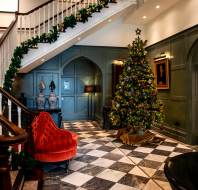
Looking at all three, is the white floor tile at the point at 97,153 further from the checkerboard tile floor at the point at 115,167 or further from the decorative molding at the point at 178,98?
the decorative molding at the point at 178,98

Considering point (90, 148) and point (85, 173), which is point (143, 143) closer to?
point (90, 148)

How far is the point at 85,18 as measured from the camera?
563cm

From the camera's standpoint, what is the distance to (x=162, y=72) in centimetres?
642

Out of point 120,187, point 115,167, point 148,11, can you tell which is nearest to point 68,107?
point 148,11

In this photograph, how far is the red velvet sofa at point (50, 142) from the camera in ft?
11.2

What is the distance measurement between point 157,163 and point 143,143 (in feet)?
4.41

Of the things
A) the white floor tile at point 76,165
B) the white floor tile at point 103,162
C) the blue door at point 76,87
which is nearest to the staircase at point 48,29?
the white floor tile at point 76,165

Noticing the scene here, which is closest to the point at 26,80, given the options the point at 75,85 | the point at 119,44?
the point at 75,85

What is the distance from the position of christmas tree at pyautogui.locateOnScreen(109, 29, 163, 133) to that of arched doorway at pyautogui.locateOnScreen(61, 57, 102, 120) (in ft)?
10.5

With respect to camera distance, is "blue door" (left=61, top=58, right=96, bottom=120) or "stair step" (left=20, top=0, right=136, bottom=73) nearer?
"stair step" (left=20, top=0, right=136, bottom=73)

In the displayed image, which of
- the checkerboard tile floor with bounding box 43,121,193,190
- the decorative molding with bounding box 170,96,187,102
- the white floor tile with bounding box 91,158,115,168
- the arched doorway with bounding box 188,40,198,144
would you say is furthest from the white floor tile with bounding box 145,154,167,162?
the decorative molding with bounding box 170,96,187,102

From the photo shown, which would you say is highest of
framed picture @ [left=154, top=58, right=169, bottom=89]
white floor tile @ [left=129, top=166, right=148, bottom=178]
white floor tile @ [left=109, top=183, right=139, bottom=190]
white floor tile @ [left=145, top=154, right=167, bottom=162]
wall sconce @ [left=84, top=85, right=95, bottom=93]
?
framed picture @ [left=154, top=58, right=169, bottom=89]

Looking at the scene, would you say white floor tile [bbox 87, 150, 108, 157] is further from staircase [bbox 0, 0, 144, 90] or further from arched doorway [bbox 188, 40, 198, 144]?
staircase [bbox 0, 0, 144, 90]

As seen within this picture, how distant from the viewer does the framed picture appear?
20.3ft
